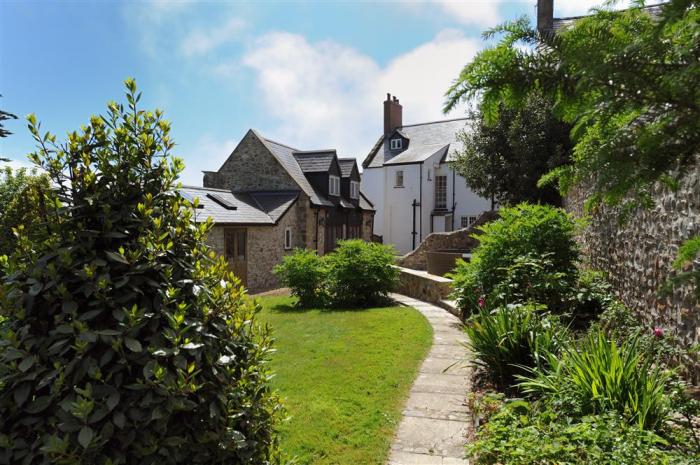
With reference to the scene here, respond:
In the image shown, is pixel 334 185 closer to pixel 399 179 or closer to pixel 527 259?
pixel 399 179

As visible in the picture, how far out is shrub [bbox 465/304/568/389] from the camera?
5.15 metres

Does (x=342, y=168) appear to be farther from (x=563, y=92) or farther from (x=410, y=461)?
(x=563, y=92)

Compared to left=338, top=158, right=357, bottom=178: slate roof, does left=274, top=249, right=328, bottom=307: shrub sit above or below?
below

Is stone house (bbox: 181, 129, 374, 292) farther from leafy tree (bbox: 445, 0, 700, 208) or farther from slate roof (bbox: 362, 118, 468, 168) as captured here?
leafy tree (bbox: 445, 0, 700, 208)

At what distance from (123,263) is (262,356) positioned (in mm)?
1002

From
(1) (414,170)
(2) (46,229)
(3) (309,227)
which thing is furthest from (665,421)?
(1) (414,170)

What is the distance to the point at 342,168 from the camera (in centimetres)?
2873

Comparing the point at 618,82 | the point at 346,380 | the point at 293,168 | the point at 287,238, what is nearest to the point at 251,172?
the point at 293,168

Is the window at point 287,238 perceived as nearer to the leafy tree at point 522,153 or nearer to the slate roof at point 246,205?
the slate roof at point 246,205

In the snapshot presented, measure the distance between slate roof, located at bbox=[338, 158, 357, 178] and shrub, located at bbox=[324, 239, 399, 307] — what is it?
15202 mm

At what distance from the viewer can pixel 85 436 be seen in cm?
191

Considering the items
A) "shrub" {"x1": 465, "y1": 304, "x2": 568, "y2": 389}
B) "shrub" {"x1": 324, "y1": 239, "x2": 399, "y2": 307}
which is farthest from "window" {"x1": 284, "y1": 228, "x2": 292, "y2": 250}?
"shrub" {"x1": 465, "y1": 304, "x2": 568, "y2": 389}

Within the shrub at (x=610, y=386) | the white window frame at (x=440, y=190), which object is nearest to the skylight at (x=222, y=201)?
the white window frame at (x=440, y=190)

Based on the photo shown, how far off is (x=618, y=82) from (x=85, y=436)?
2.42 m
